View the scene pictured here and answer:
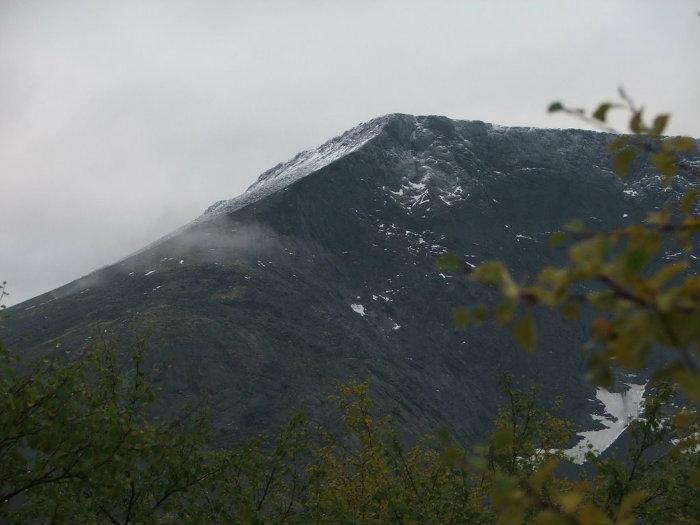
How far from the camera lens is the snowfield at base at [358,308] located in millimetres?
156500

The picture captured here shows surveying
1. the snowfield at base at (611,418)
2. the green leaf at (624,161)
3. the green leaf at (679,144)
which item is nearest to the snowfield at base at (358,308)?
the snowfield at base at (611,418)

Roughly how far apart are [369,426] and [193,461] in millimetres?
4915

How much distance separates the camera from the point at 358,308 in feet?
520

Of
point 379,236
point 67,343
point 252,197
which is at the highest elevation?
point 252,197

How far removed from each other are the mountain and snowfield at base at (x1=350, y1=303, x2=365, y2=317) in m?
0.58

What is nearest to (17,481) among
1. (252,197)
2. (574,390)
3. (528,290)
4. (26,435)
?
(26,435)

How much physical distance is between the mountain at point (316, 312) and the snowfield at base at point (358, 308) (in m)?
0.58

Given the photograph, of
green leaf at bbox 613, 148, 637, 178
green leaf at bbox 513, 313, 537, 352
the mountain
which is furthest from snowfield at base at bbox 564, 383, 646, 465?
green leaf at bbox 513, 313, 537, 352

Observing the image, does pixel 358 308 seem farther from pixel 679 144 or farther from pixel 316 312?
pixel 679 144

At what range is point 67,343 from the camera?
11238 centimetres

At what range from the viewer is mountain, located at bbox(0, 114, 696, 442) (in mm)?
113125

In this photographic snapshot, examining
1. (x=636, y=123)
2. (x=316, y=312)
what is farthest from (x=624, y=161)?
(x=316, y=312)

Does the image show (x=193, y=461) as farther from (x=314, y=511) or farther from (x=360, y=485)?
(x=360, y=485)

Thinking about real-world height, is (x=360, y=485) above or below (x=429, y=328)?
above
